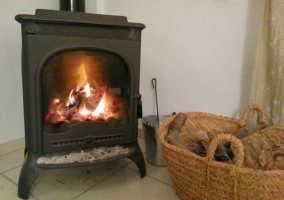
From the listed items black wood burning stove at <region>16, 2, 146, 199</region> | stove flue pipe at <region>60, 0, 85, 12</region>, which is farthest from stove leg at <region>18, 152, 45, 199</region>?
stove flue pipe at <region>60, 0, 85, 12</region>

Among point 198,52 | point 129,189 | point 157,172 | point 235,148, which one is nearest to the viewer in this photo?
point 235,148

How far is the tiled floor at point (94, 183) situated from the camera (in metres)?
0.91

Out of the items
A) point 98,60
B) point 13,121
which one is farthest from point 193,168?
point 13,121

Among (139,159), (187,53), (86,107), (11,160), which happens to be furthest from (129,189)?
(187,53)

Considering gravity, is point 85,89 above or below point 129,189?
above

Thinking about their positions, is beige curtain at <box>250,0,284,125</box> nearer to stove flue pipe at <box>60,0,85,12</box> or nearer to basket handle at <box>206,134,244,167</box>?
basket handle at <box>206,134,244,167</box>

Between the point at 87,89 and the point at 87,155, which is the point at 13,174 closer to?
the point at 87,155

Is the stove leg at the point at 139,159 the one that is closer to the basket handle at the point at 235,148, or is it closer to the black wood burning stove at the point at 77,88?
the black wood burning stove at the point at 77,88

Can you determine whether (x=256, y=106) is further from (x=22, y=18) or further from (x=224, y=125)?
(x=22, y=18)

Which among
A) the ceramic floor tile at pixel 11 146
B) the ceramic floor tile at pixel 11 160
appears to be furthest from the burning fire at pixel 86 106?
the ceramic floor tile at pixel 11 146

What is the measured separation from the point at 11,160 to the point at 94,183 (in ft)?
1.59

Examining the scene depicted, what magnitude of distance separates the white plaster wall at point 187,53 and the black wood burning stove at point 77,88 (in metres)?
0.41

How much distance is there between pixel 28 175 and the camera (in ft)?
2.79

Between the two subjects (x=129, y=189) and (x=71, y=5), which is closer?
(x=129, y=189)
